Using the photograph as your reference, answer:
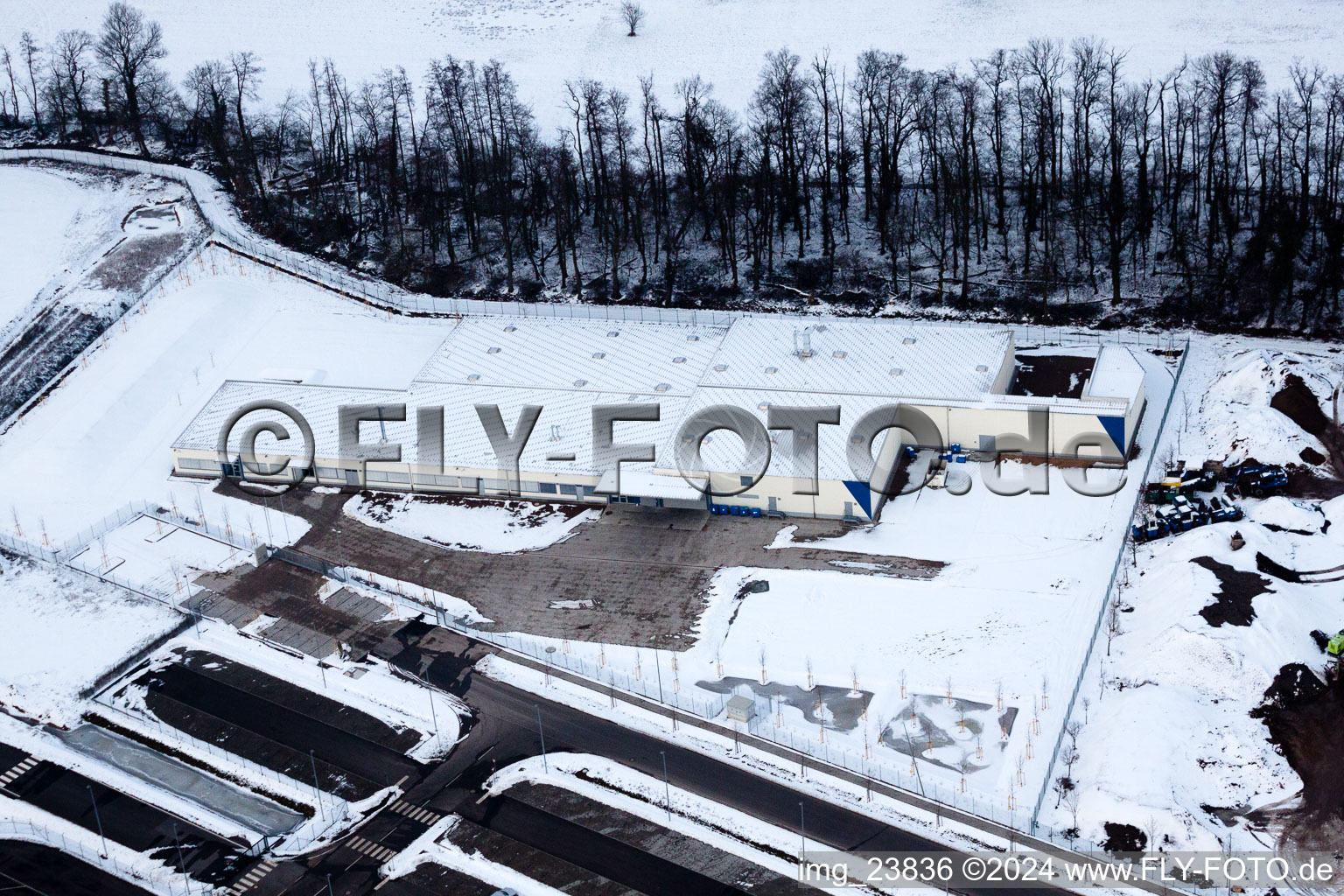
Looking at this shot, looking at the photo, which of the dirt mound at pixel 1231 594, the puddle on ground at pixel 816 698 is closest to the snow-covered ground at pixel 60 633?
the puddle on ground at pixel 816 698

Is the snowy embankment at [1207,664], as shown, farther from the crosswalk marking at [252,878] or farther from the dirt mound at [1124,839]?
the crosswalk marking at [252,878]

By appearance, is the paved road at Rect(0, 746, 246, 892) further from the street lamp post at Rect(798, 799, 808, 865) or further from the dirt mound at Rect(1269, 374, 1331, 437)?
the dirt mound at Rect(1269, 374, 1331, 437)

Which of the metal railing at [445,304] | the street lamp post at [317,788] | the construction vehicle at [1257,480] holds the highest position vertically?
the metal railing at [445,304]

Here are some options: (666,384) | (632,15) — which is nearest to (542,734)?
(666,384)

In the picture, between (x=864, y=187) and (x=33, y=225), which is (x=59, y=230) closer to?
(x=33, y=225)

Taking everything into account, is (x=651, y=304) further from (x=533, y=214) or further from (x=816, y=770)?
(x=816, y=770)

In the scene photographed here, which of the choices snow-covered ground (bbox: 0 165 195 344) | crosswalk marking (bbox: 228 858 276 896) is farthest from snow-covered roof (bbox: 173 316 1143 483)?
crosswalk marking (bbox: 228 858 276 896)
